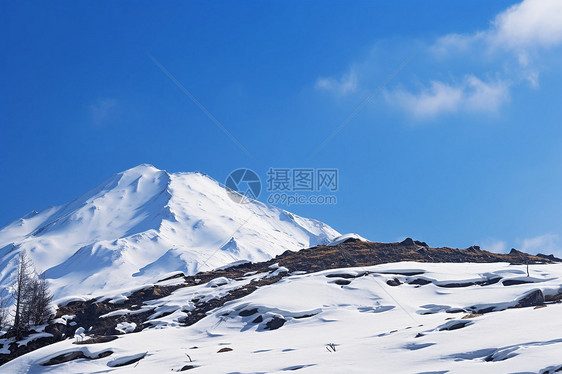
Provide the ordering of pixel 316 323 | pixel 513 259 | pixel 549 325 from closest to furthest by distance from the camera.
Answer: pixel 549 325 → pixel 316 323 → pixel 513 259

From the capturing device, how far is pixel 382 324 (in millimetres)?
25844

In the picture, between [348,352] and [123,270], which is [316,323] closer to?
[348,352]

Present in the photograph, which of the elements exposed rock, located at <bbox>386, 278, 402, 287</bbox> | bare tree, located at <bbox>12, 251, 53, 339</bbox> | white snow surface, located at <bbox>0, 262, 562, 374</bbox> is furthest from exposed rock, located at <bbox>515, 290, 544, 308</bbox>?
bare tree, located at <bbox>12, 251, 53, 339</bbox>

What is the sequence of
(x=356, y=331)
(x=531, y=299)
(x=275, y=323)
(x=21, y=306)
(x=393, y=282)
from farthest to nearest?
(x=21, y=306)
(x=393, y=282)
(x=275, y=323)
(x=531, y=299)
(x=356, y=331)

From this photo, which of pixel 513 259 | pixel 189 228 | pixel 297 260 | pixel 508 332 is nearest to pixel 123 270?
pixel 189 228

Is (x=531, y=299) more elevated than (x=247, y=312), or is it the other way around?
(x=247, y=312)

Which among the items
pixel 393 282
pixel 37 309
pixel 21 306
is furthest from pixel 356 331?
pixel 21 306

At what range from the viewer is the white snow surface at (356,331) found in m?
14.7

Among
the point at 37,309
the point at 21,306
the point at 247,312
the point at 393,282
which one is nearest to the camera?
the point at 247,312

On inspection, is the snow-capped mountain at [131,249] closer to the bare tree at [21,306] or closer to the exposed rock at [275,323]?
the bare tree at [21,306]

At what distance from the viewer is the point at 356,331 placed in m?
24.9

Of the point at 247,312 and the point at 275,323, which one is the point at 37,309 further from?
the point at 275,323

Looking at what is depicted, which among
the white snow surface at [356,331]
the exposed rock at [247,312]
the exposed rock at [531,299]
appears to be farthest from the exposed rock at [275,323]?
the exposed rock at [531,299]

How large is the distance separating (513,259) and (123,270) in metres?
126
